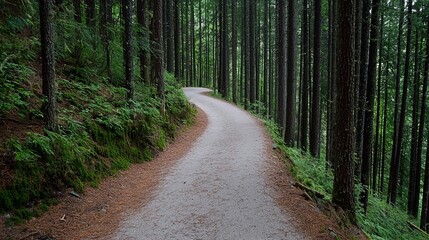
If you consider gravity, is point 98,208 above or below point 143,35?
below

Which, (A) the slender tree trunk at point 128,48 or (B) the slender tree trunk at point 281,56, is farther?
(B) the slender tree trunk at point 281,56

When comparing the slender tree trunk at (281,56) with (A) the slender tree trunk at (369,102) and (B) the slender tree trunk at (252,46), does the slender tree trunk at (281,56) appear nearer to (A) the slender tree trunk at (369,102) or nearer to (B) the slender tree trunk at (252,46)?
(A) the slender tree trunk at (369,102)

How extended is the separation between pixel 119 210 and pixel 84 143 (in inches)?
81.7

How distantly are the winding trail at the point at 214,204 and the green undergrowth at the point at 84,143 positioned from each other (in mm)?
1458

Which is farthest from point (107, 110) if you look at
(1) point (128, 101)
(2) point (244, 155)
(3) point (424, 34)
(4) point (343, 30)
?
(3) point (424, 34)

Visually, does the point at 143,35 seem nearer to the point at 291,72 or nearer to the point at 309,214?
the point at 291,72

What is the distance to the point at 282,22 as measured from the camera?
623 inches

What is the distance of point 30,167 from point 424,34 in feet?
61.0

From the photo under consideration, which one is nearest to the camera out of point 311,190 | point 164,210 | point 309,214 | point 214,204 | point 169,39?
point 309,214

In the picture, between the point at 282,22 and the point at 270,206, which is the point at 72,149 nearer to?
the point at 270,206

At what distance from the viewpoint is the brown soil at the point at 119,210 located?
197 inches

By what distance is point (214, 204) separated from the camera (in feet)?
20.5

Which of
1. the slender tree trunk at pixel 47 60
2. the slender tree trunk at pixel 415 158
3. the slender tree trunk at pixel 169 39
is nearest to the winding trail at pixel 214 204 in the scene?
the slender tree trunk at pixel 47 60

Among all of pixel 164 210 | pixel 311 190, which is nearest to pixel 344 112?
pixel 311 190
